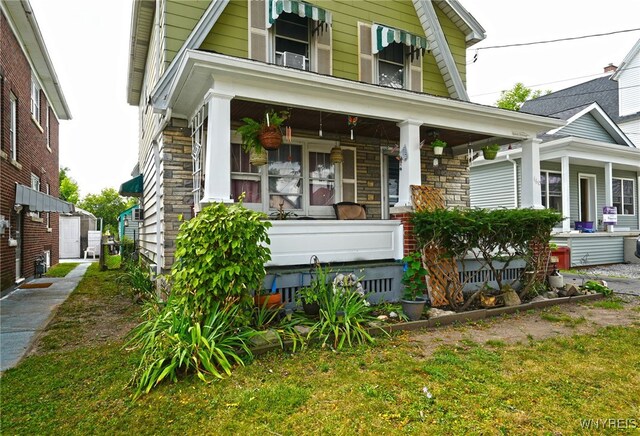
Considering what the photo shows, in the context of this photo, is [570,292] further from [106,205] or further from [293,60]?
[106,205]

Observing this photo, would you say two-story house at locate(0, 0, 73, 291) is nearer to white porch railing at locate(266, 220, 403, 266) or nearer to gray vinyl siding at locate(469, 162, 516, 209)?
white porch railing at locate(266, 220, 403, 266)

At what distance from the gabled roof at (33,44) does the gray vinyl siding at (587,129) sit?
15.8 metres

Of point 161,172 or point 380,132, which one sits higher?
point 380,132

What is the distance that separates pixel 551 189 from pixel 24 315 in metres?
14.7

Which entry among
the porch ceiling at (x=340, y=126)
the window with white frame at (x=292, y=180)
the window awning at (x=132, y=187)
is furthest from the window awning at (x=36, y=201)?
the porch ceiling at (x=340, y=126)

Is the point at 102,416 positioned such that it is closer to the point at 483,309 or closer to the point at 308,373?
the point at 308,373

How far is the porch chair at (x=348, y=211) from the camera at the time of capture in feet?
24.4

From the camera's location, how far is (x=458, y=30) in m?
9.42

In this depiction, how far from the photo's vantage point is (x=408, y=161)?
6.25 meters

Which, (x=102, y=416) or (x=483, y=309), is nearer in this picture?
(x=102, y=416)

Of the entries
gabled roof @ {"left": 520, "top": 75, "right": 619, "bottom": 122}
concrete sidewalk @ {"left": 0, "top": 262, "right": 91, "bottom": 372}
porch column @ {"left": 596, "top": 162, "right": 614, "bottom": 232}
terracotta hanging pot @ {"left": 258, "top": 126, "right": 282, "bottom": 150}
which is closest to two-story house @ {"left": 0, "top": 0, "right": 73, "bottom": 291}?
concrete sidewalk @ {"left": 0, "top": 262, "right": 91, "bottom": 372}

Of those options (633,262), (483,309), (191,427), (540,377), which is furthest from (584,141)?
(191,427)

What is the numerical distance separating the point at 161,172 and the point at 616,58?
26.0 meters

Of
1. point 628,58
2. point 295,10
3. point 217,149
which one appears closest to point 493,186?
point 295,10
